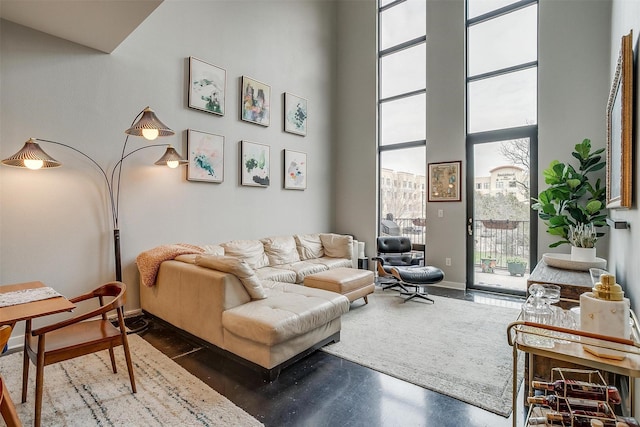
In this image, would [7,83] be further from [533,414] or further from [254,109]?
[533,414]

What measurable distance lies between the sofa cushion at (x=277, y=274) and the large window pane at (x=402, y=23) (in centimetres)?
450

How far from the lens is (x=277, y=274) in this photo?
3873 millimetres

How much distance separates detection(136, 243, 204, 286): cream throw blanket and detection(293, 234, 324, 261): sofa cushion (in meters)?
1.95

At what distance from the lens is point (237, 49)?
4.51 metres

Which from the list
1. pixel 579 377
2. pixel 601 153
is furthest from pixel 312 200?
pixel 579 377

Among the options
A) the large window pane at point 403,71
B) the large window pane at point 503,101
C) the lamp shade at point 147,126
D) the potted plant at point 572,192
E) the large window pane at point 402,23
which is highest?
the large window pane at point 402,23

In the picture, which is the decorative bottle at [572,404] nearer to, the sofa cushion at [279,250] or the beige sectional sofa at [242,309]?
the beige sectional sofa at [242,309]

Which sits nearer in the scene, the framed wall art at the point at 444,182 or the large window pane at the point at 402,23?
the framed wall art at the point at 444,182

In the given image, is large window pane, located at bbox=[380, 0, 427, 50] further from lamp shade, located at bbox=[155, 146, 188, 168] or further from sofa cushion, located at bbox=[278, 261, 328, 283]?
lamp shade, located at bbox=[155, 146, 188, 168]

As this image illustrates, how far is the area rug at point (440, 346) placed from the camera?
7.09ft

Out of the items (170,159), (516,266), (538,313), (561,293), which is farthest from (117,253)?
(516,266)

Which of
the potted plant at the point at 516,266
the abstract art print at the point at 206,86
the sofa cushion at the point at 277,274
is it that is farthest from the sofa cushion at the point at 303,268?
the potted plant at the point at 516,266

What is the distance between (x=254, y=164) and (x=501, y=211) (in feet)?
12.1

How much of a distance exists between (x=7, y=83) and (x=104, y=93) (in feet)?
2.40
